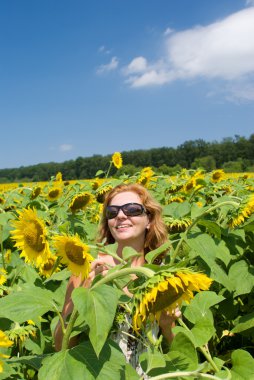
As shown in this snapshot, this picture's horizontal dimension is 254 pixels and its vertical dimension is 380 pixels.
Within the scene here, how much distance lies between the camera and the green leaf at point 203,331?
169 cm

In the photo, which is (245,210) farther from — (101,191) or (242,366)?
(101,191)

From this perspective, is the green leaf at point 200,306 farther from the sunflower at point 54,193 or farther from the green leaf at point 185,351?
the sunflower at point 54,193

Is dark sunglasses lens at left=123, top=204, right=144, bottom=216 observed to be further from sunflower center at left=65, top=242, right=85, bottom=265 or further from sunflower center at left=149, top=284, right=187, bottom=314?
sunflower center at left=149, top=284, right=187, bottom=314

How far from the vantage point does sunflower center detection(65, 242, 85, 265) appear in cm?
169

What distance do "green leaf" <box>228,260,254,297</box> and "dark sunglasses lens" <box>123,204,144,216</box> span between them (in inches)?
22.8

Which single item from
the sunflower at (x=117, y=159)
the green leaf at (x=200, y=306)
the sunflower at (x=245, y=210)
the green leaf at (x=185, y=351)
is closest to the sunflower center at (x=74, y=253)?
the green leaf at (x=185, y=351)

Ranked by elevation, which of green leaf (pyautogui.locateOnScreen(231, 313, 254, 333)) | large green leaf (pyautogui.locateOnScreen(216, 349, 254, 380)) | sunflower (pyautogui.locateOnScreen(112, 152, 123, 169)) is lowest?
green leaf (pyautogui.locateOnScreen(231, 313, 254, 333))

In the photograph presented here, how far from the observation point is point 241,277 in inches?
96.8

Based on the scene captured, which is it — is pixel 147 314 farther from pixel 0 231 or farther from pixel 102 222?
pixel 0 231

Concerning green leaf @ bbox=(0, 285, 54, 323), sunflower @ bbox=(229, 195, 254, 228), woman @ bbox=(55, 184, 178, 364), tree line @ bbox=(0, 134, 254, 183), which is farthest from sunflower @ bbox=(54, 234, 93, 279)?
tree line @ bbox=(0, 134, 254, 183)

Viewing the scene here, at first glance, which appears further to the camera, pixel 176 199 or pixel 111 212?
pixel 176 199

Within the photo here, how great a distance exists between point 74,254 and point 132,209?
0.94 m

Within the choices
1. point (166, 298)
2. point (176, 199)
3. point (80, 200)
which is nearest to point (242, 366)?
point (166, 298)

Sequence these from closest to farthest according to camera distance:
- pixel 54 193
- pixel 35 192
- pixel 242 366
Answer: pixel 242 366 → pixel 35 192 → pixel 54 193
